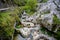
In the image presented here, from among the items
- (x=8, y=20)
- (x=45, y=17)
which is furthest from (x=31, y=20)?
(x=8, y=20)

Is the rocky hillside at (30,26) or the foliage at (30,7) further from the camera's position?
the foliage at (30,7)

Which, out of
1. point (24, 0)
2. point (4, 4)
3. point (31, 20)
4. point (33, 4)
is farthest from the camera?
point (24, 0)

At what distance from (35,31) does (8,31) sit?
2.73 metres

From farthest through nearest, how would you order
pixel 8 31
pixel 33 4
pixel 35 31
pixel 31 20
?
pixel 33 4, pixel 31 20, pixel 35 31, pixel 8 31

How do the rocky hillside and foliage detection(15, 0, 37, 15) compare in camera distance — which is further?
foliage detection(15, 0, 37, 15)

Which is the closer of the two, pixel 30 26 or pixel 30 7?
pixel 30 26

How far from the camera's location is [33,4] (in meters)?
13.3

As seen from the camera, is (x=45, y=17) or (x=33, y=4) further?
(x=33, y=4)

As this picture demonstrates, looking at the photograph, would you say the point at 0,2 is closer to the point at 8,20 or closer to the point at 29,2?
the point at 8,20

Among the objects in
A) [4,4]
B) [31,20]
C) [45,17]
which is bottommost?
[31,20]

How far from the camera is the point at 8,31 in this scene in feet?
21.9

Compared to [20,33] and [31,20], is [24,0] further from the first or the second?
[20,33]

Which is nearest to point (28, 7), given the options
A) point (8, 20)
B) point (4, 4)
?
point (4, 4)

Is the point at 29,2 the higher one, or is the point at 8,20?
the point at 8,20
